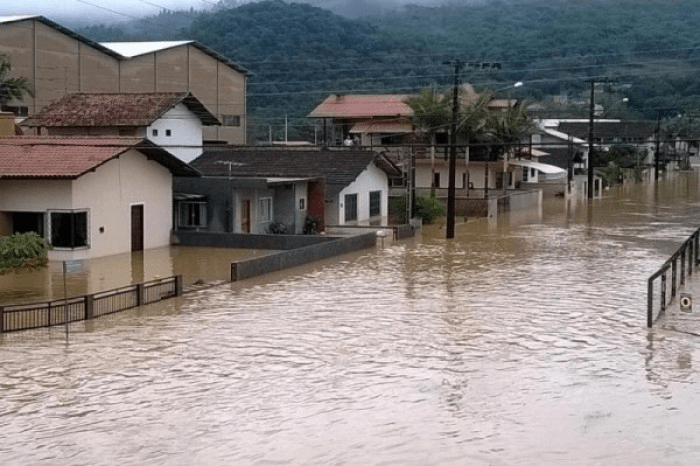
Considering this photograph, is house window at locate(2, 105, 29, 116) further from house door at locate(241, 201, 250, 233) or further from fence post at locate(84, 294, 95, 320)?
fence post at locate(84, 294, 95, 320)

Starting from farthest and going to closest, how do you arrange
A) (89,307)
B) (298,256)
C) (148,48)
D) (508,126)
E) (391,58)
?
(391,58), (148,48), (508,126), (298,256), (89,307)

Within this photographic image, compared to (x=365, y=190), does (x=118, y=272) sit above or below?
below

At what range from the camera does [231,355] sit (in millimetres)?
20266

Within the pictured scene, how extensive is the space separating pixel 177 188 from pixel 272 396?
26.7m

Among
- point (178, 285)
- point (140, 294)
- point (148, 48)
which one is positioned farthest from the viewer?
point (148, 48)

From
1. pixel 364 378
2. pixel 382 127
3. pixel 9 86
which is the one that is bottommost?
pixel 364 378

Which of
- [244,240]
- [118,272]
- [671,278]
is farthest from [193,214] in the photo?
[671,278]

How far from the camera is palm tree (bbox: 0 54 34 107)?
54.6 meters

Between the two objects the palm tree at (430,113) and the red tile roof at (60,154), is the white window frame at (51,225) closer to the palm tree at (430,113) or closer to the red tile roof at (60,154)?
the red tile roof at (60,154)

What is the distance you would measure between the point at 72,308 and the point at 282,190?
73.2ft

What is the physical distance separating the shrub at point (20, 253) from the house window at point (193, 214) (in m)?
15.7

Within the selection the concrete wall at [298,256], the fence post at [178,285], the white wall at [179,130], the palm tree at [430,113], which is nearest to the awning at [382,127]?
the palm tree at [430,113]

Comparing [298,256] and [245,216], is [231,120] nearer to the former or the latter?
[245,216]

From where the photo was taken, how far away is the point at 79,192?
1368 inches
